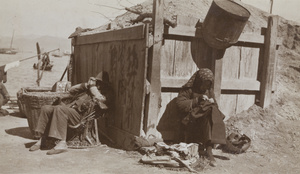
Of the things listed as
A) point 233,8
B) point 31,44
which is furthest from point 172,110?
point 31,44

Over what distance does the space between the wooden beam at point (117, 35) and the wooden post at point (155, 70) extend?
0.26 m

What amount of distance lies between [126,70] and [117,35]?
0.81 meters

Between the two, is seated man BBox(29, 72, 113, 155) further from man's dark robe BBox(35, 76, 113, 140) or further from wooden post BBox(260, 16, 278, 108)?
wooden post BBox(260, 16, 278, 108)

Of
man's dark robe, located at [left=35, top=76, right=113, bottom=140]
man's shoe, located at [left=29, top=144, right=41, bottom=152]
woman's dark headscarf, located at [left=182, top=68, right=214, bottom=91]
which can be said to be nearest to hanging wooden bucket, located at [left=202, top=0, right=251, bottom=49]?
woman's dark headscarf, located at [left=182, top=68, right=214, bottom=91]

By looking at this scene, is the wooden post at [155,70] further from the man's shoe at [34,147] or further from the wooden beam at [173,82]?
the man's shoe at [34,147]

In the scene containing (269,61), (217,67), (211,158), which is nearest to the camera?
(211,158)

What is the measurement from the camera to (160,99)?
223 inches

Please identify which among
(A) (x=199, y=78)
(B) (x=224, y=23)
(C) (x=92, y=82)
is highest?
(B) (x=224, y=23)

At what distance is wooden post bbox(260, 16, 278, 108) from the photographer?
653 cm

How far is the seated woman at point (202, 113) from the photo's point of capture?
5.21 meters

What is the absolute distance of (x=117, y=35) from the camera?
643cm

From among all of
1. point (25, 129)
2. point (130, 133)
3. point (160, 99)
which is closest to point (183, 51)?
point (160, 99)

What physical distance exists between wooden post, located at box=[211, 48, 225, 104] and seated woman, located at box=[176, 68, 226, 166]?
1.35 feet

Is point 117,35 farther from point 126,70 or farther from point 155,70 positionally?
point 155,70
